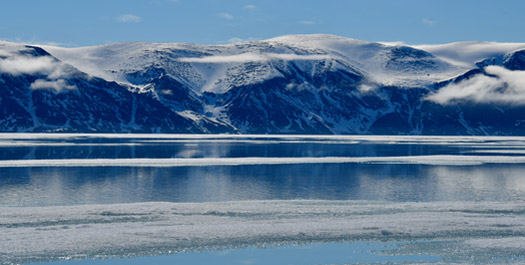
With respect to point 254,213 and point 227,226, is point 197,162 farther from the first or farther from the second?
point 227,226

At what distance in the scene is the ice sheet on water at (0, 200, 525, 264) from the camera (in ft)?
106

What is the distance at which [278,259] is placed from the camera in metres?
31.1

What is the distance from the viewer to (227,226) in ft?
122

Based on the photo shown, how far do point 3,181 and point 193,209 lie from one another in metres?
25.4

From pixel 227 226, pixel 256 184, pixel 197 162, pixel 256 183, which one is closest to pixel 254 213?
pixel 227 226

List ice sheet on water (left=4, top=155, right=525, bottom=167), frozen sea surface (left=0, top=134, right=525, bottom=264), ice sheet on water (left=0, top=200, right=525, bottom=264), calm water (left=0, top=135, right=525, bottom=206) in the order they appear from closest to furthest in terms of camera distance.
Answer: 1. ice sheet on water (left=0, top=200, right=525, bottom=264)
2. frozen sea surface (left=0, top=134, right=525, bottom=264)
3. calm water (left=0, top=135, right=525, bottom=206)
4. ice sheet on water (left=4, top=155, right=525, bottom=167)

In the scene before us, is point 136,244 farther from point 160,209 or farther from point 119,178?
point 119,178

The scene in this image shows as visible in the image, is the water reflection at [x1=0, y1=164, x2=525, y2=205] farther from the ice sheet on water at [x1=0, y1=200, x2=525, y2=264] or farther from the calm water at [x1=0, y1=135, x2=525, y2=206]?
the ice sheet on water at [x1=0, y1=200, x2=525, y2=264]

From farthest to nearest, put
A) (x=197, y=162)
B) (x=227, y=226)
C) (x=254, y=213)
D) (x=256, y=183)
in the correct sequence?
(x=197, y=162), (x=256, y=183), (x=254, y=213), (x=227, y=226)

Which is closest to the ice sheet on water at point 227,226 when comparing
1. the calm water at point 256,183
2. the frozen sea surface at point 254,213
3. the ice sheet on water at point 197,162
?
the frozen sea surface at point 254,213

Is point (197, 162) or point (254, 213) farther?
point (197, 162)

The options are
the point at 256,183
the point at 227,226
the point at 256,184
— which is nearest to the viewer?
the point at 227,226

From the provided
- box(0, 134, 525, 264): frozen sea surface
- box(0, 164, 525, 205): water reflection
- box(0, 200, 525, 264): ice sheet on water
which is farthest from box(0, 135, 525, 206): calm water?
box(0, 200, 525, 264): ice sheet on water

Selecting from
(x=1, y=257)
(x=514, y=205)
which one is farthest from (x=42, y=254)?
(x=514, y=205)
